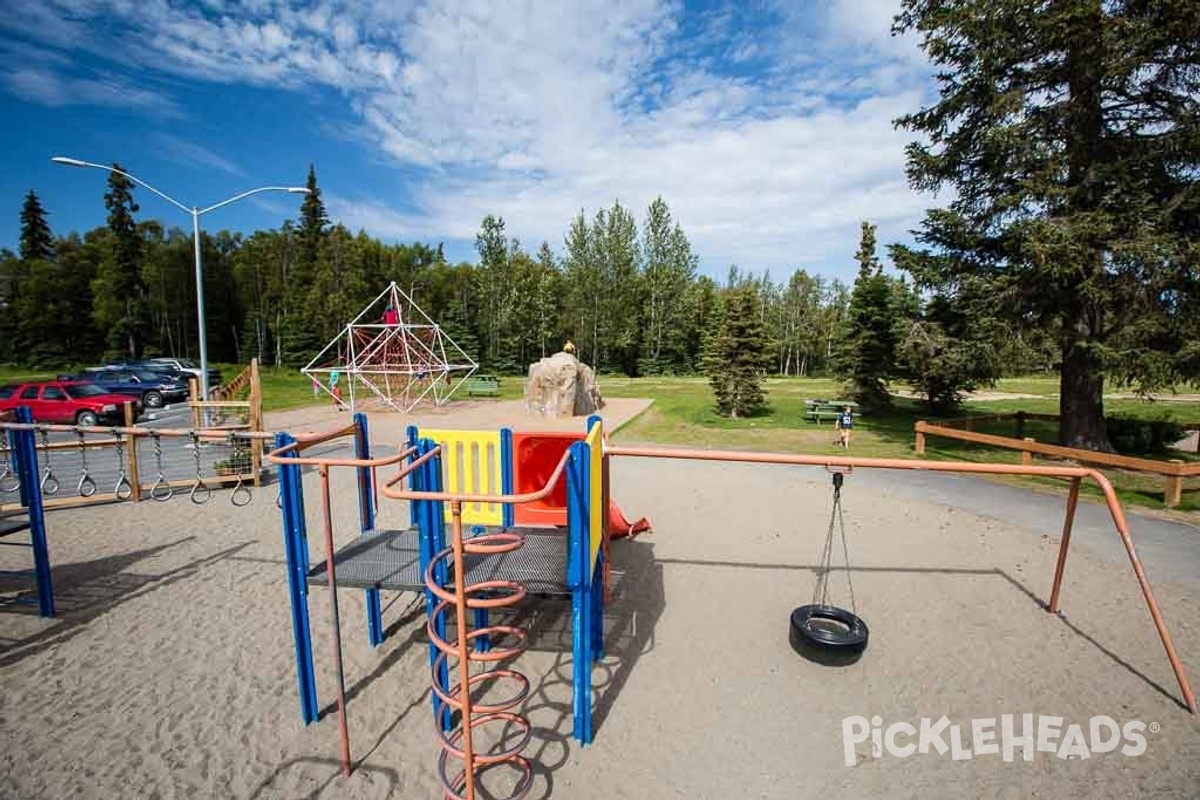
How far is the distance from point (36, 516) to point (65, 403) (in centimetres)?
1638

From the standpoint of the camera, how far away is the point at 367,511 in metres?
5.22

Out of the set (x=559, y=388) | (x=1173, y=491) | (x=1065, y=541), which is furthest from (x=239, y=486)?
(x=1173, y=491)

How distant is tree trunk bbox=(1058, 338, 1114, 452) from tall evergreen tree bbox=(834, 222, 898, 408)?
8.78 meters

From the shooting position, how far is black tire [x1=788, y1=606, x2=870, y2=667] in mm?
4574

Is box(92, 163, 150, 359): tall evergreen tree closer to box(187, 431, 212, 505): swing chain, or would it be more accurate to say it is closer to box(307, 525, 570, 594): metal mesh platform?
box(187, 431, 212, 505): swing chain

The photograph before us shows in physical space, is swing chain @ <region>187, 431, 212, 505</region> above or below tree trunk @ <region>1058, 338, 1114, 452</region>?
below

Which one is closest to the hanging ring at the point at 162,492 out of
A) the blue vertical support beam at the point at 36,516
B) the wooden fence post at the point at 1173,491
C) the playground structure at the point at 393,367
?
the blue vertical support beam at the point at 36,516

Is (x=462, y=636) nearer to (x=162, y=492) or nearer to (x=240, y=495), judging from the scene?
(x=240, y=495)

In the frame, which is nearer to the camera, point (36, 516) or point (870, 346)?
point (36, 516)

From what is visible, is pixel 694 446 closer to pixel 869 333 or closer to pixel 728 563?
pixel 728 563

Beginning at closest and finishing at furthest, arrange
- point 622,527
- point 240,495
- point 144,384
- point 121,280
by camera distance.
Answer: point 622,527, point 240,495, point 144,384, point 121,280

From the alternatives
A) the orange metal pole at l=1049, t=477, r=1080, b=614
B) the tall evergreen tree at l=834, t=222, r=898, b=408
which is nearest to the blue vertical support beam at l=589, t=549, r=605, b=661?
the orange metal pole at l=1049, t=477, r=1080, b=614

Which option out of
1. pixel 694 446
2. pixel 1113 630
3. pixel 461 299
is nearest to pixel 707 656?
pixel 1113 630

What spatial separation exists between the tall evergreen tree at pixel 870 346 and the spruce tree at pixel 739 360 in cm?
409
